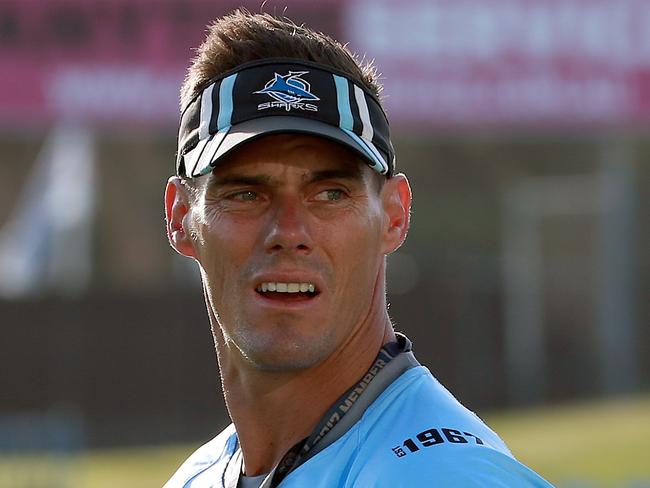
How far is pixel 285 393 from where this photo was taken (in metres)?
3.14

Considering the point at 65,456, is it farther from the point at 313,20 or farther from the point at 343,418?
the point at 343,418

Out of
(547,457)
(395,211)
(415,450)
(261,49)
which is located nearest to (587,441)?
(547,457)

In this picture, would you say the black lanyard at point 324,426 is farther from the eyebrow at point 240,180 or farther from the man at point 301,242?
the eyebrow at point 240,180

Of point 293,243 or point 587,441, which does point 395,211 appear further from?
point 587,441

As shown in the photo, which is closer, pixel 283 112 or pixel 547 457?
pixel 283 112

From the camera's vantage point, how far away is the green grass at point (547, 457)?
12.8m

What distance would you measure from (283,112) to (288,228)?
233 millimetres

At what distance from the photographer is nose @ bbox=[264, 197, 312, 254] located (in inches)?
114

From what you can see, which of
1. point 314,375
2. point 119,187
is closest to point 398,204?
point 314,375

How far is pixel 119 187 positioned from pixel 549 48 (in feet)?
38.3

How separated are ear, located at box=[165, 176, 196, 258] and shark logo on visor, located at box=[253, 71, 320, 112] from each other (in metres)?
0.37

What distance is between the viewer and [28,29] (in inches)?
750

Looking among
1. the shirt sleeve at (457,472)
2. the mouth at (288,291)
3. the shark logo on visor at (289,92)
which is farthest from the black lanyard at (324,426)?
the shark logo on visor at (289,92)

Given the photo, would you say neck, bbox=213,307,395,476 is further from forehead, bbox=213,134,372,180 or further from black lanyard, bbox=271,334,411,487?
forehead, bbox=213,134,372,180
